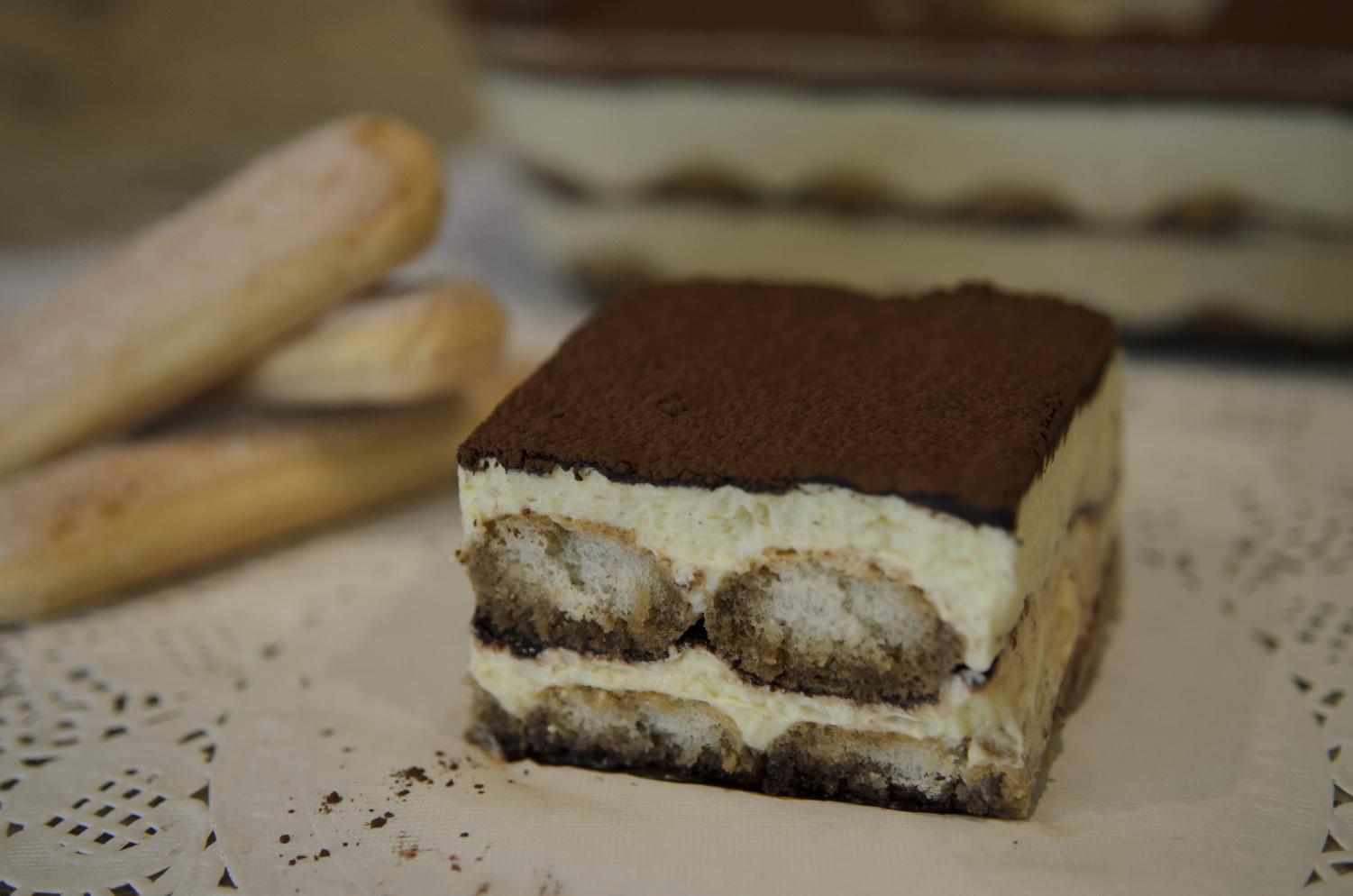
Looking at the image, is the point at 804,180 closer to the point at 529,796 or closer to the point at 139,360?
the point at 139,360

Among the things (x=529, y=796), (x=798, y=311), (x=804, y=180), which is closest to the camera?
(x=529, y=796)

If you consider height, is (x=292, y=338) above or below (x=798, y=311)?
below

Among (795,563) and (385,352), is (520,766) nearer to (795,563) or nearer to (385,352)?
(795,563)

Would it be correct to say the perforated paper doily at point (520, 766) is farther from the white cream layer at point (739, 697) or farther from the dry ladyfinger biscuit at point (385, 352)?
the dry ladyfinger biscuit at point (385, 352)

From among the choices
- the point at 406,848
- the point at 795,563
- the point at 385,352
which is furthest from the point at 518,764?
the point at 385,352

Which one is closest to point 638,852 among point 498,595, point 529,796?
point 529,796

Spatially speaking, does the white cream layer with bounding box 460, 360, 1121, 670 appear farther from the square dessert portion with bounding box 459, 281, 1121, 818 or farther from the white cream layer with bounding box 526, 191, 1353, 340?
the white cream layer with bounding box 526, 191, 1353, 340

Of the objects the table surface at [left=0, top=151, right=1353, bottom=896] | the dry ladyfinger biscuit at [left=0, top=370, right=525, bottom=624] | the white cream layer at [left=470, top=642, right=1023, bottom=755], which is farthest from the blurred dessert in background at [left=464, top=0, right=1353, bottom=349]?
the white cream layer at [left=470, top=642, right=1023, bottom=755]
